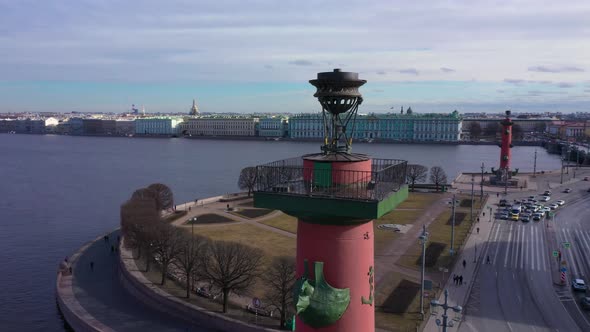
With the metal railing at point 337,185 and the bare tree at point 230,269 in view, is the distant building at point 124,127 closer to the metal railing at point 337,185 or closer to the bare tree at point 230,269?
the bare tree at point 230,269

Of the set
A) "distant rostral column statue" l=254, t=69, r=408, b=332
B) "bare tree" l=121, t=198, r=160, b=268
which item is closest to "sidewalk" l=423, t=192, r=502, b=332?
"bare tree" l=121, t=198, r=160, b=268

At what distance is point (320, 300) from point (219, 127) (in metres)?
131

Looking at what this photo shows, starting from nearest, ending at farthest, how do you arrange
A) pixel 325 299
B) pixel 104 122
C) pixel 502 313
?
pixel 325 299 → pixel 502 313 → pixel 104 122

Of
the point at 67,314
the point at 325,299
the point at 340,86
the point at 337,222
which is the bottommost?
the point at 67,314

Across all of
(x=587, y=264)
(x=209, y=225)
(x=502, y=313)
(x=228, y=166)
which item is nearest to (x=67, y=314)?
(x=209, y=225)

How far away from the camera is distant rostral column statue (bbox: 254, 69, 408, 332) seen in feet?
12.4

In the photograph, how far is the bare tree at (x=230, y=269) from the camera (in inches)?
611

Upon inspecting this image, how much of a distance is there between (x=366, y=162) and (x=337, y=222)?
545 millimetres

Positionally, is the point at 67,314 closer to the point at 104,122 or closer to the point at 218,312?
the point at 218,312

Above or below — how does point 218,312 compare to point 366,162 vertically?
below

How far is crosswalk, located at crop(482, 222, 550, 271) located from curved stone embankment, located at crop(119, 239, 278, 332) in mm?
11638

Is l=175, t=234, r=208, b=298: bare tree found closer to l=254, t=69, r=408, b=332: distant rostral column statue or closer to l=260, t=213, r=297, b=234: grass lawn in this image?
l=260, t=213, r=297, b=234: grass lawn

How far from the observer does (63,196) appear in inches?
1551

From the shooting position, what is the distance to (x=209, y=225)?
86.3 ft
